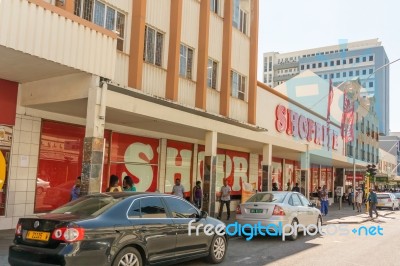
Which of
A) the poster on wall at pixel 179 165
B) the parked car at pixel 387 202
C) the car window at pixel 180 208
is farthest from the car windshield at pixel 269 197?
the parked car at pixel 387 202

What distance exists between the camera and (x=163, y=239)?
7156mm

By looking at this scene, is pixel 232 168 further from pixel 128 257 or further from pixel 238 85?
pixel 128 257

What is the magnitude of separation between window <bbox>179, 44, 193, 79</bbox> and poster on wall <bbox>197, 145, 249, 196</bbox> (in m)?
4.38

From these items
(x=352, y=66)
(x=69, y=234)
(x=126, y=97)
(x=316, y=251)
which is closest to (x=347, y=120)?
(x=316, y=251)

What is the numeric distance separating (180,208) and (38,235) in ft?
8.96

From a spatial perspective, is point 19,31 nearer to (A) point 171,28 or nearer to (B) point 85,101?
(B) point 85,101

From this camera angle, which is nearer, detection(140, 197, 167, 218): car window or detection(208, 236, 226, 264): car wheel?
detection(140, 197, 167, 218): car window

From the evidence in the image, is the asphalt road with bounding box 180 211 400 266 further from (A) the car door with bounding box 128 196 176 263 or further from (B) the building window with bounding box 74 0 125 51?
(B) the building window with bounding box 74 0 125 51

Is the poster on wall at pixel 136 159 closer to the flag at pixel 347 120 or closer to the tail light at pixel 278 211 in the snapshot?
the tail light at pixel 278 211

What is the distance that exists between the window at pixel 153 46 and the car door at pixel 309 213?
6.88m

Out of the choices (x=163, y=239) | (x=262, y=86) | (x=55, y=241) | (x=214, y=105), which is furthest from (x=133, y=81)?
(x=262, y=86)

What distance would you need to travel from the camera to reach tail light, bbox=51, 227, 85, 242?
583cm

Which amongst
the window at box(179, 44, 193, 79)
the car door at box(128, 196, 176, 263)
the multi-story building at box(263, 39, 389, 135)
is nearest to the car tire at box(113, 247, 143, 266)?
the car door at box(128, 196, 176, 263)

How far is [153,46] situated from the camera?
14430 mm
